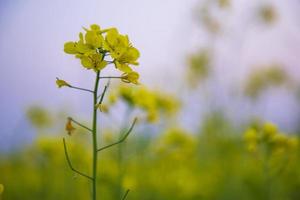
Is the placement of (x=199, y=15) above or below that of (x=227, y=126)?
above

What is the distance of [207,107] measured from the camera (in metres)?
6.17

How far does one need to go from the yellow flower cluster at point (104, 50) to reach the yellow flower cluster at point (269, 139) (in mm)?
1410

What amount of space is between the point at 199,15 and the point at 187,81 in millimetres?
1006

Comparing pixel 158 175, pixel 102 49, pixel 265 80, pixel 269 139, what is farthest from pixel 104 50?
pixel 265 80

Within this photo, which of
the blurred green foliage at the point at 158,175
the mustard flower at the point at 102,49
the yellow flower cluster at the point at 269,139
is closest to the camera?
the mustard flower at the point at 102,49

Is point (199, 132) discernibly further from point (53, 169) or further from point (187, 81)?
point (53, 169)

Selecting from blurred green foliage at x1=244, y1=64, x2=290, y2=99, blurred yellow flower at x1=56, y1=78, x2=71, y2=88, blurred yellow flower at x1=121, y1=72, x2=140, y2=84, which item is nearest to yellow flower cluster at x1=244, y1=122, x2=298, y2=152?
blurred yellow flower at x1=121, y1=72, x2=140, y2=84

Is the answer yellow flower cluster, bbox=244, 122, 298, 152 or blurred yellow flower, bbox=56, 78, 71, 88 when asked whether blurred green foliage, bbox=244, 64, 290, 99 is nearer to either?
yellow flower cluster, bbox=244, 122, 298, 152

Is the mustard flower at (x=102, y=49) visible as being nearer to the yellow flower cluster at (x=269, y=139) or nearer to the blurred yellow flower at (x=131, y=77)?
the blurred yellow flower at (x=131, y=77)

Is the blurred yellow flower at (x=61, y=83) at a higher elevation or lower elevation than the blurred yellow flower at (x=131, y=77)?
lower

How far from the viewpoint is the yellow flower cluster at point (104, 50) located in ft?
5.33

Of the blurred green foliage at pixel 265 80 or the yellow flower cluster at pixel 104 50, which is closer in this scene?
the yellow flower cluster at pixel 104 50

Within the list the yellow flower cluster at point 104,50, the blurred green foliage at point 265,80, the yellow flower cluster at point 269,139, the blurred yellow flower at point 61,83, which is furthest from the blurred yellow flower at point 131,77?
the blurred green foliage at point 265,80

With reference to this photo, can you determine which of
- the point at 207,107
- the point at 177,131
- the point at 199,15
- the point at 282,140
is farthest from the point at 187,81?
the point at 282,140
